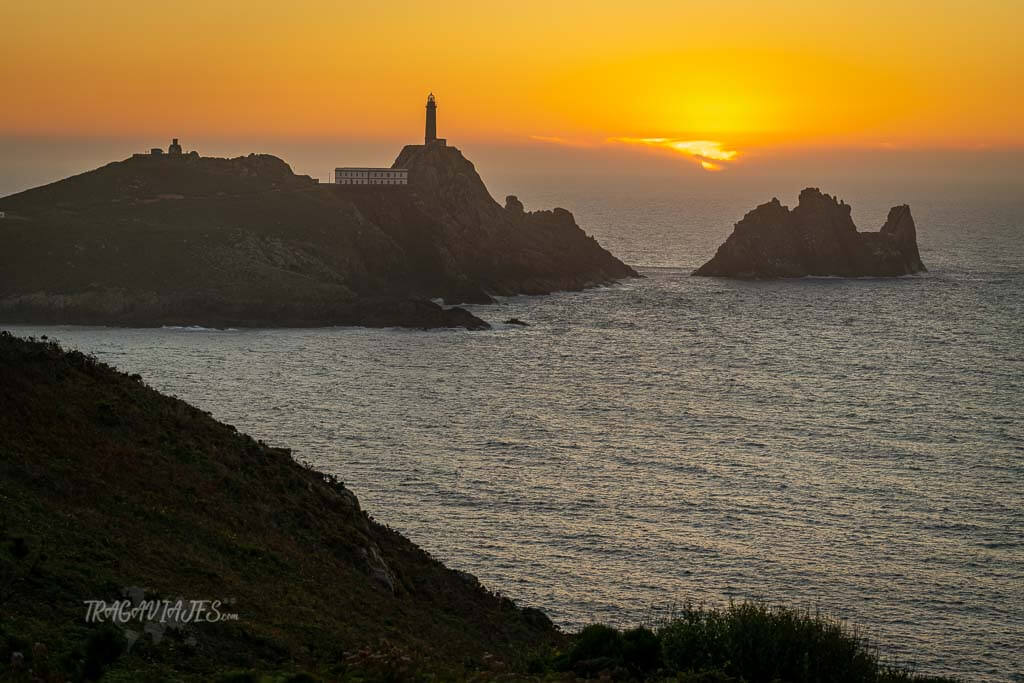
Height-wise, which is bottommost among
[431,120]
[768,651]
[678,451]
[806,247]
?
[678,451]

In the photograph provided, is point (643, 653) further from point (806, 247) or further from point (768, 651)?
point (806, 247)

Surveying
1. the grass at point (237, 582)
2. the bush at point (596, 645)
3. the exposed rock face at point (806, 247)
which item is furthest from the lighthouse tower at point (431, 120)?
the bush at point (596, 645)

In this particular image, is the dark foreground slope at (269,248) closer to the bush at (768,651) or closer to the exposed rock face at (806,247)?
the exposed rock face at (806,247)

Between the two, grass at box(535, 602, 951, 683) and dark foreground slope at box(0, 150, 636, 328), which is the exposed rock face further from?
grass at box(535, 602, 951, 683)

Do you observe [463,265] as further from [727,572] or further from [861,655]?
[861,655]

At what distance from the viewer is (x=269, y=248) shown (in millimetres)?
147000

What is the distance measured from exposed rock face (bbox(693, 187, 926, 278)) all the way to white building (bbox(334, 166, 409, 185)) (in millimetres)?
53231

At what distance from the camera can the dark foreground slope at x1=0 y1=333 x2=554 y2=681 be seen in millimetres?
22984

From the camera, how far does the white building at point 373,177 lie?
604 ft

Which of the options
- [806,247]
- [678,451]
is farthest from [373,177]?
[678,451]

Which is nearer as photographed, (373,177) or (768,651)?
(768,651)

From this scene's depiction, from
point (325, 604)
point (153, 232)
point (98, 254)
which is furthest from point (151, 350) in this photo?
point (325, 604)

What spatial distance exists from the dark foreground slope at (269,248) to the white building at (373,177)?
2154 mm

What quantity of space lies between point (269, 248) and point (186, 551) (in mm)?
120325
